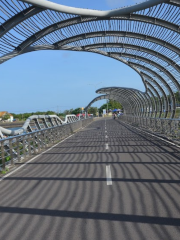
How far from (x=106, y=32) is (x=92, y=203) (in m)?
16.1

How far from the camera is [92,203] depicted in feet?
18.8

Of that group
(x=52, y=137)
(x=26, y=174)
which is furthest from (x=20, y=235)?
(x=52, y=137)

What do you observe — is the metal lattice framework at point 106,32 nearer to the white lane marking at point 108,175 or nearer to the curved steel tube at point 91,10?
the curved steel tube at point 91,10

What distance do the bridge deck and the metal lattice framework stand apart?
7.51 meters

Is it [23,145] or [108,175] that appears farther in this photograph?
[23,145]

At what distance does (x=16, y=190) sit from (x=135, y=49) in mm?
18035

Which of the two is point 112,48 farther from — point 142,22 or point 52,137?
point 52,137

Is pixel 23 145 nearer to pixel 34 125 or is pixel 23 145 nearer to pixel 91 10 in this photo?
pixel 91 10

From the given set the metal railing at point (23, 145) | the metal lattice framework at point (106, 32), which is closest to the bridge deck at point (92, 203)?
the metal railing at point (23, 145)

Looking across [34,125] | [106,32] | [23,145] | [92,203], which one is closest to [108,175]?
[92,203]

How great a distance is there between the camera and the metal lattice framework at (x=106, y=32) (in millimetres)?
13781

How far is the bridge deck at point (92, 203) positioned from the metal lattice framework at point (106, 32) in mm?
7509

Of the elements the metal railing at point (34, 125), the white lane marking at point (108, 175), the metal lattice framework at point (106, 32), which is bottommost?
the white lane marking at point (108, 175)

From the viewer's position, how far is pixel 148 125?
3170 cm
